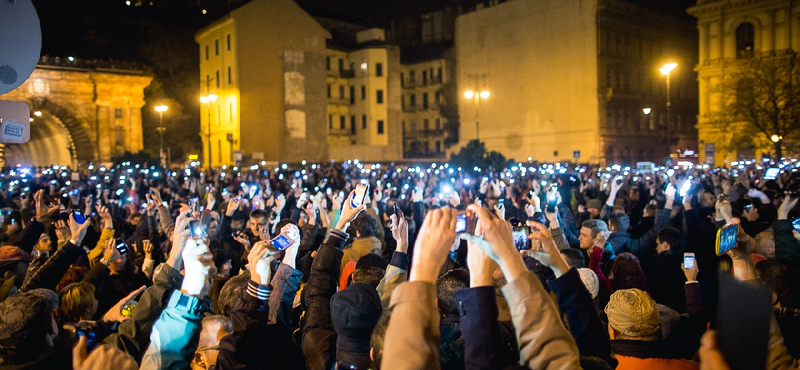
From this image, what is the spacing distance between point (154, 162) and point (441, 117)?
111 ft

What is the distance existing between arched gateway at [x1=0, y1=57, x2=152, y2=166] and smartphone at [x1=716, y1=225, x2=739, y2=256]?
49.0 metres

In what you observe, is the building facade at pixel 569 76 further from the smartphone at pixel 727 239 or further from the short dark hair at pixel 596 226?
the smartphone at pixel 727 239

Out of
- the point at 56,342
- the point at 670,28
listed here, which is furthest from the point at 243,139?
the point at 56,342

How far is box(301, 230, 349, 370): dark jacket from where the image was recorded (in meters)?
3.48

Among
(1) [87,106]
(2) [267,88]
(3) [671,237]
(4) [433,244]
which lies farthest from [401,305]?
(1) [87,106]

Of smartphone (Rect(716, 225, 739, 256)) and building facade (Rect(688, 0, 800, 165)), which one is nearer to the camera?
smartphone (Rect(716, 225, 739, 256))

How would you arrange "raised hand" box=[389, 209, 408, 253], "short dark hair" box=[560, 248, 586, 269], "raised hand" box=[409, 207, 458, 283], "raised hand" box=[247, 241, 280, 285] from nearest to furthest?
"raised hand" box=[409, 207, 458, 283] → "raised hand" box=[247, 241, 280, 285] → "raised hand" box=[389, 209, 408, 253] → "short dark hair" box=[560, 248, 586, 269]

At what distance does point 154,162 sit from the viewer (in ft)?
126

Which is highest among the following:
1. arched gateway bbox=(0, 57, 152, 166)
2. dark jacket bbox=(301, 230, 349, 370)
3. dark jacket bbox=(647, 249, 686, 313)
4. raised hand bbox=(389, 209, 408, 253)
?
arched gateway bbox=(0, 57, 152, 166)

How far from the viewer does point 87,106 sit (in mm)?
46906

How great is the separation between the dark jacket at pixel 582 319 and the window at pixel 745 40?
4992 cm

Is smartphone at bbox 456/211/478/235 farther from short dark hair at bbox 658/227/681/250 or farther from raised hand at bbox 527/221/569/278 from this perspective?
short dark hair at bbox 658/227/681/250

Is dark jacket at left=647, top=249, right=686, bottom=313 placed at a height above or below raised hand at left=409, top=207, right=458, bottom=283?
below

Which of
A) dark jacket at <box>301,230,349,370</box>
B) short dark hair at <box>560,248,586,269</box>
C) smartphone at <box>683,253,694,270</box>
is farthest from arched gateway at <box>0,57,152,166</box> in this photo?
A: smartphone at <box>683,253,694,270</box>
